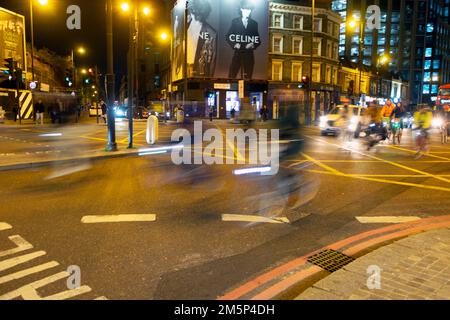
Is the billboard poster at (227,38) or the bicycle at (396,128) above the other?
the billboard poster at (227,38)

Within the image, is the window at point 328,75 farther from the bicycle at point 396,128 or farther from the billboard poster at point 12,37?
the billboard poster at point 12,37

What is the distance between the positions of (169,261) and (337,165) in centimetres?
842

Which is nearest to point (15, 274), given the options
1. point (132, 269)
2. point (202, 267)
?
point (132, 269)

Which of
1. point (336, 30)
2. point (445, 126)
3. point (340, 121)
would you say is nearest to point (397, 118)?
point (445, 126)

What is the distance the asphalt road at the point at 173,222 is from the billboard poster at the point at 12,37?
28.1 m

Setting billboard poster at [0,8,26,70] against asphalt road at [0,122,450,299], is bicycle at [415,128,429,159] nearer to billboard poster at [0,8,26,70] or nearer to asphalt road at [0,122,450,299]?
asphalt road at [0,122,450,299]

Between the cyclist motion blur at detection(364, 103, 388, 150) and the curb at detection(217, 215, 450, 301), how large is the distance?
36.5ft

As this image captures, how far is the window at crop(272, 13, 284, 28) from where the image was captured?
47469mm

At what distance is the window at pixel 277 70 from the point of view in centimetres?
4816

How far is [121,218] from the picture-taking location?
635cm

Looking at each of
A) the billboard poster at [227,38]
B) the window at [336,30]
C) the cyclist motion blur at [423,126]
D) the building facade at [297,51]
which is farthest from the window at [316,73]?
the cyclist motion blur at [423,126]

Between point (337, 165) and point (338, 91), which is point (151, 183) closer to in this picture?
point (337, 165)

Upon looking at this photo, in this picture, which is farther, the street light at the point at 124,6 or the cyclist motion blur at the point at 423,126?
the street light at the point at 124,6

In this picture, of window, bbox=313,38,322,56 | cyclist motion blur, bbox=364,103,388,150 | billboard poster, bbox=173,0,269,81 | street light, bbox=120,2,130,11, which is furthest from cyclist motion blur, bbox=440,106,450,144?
window, bbox=313,38,322,56
